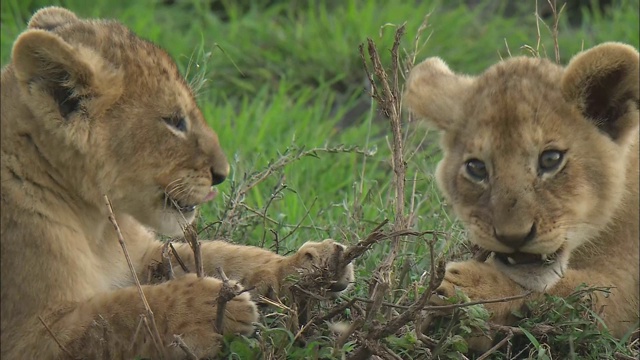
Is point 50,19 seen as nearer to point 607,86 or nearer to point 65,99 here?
point 65,99

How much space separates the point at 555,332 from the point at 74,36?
6.79 ft

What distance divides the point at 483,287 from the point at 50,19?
199 centimetres

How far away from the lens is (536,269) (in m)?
4.64

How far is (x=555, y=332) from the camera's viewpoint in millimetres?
4426

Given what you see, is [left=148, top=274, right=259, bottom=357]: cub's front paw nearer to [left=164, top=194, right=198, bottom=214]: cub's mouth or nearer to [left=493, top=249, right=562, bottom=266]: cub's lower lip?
[left=164, top=194, right=198, bottom=214]: cub's mouth

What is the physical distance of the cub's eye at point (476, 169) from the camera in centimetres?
476

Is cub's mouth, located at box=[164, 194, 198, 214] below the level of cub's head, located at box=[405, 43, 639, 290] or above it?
below

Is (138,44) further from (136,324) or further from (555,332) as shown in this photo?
(555,332)

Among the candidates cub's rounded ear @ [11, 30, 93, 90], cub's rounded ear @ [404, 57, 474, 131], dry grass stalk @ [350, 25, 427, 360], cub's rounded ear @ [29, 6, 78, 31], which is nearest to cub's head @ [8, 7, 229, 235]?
cub's rounded ear @ [11, 30, 93, 90]

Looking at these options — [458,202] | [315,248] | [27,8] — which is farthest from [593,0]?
[315,248]

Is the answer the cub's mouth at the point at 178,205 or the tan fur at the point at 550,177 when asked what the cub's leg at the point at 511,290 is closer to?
the tan fur at the point at 550,177

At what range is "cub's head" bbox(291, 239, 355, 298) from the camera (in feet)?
13.6

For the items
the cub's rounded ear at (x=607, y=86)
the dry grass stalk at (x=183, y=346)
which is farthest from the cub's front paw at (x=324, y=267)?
the cub's rounded ear at (x=607, y=86)

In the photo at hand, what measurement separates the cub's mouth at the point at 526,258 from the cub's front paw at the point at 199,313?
1.10 m
